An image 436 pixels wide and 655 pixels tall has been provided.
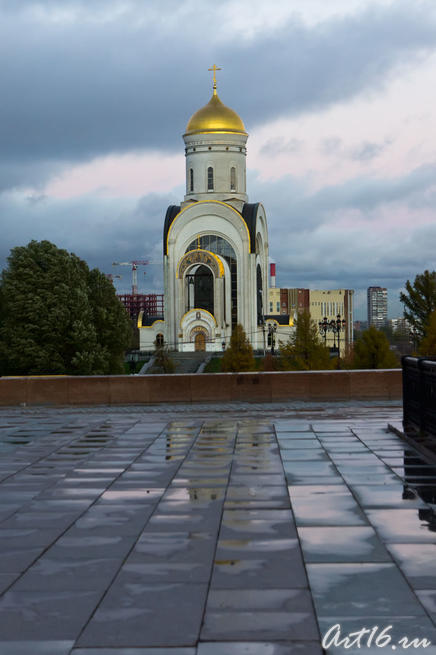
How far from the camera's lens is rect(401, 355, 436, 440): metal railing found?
31.4 ft

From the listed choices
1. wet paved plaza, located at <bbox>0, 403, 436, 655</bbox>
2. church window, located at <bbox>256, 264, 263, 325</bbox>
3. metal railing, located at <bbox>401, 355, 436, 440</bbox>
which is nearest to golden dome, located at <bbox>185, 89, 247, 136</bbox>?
church window, located at <bbox>256, 264, 263, 325</bbox>

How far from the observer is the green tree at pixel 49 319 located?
39.9 metres

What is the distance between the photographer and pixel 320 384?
17.2 m

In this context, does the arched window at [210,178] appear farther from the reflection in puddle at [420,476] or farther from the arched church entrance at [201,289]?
the reflection in puddle at [420,476]

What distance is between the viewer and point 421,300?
5172 centimetres

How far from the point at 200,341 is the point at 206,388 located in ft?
201

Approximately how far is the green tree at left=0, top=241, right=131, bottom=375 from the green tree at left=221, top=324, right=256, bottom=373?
609 inches

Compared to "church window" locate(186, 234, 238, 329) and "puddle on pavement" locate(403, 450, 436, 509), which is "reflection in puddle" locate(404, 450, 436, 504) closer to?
"puddle on pavement" locate(403, 450, 436, 509)

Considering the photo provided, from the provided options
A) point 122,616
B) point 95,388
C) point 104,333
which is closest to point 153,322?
point 104,333

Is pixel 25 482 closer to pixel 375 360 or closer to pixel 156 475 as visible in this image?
pixel 156 475

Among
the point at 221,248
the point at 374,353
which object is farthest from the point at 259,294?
the point at 374,353

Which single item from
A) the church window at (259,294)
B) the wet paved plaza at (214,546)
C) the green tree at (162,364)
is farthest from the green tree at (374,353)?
the church window at (259,294)

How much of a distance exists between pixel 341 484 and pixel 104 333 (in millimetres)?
36042

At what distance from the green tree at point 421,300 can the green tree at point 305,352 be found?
5.80m
